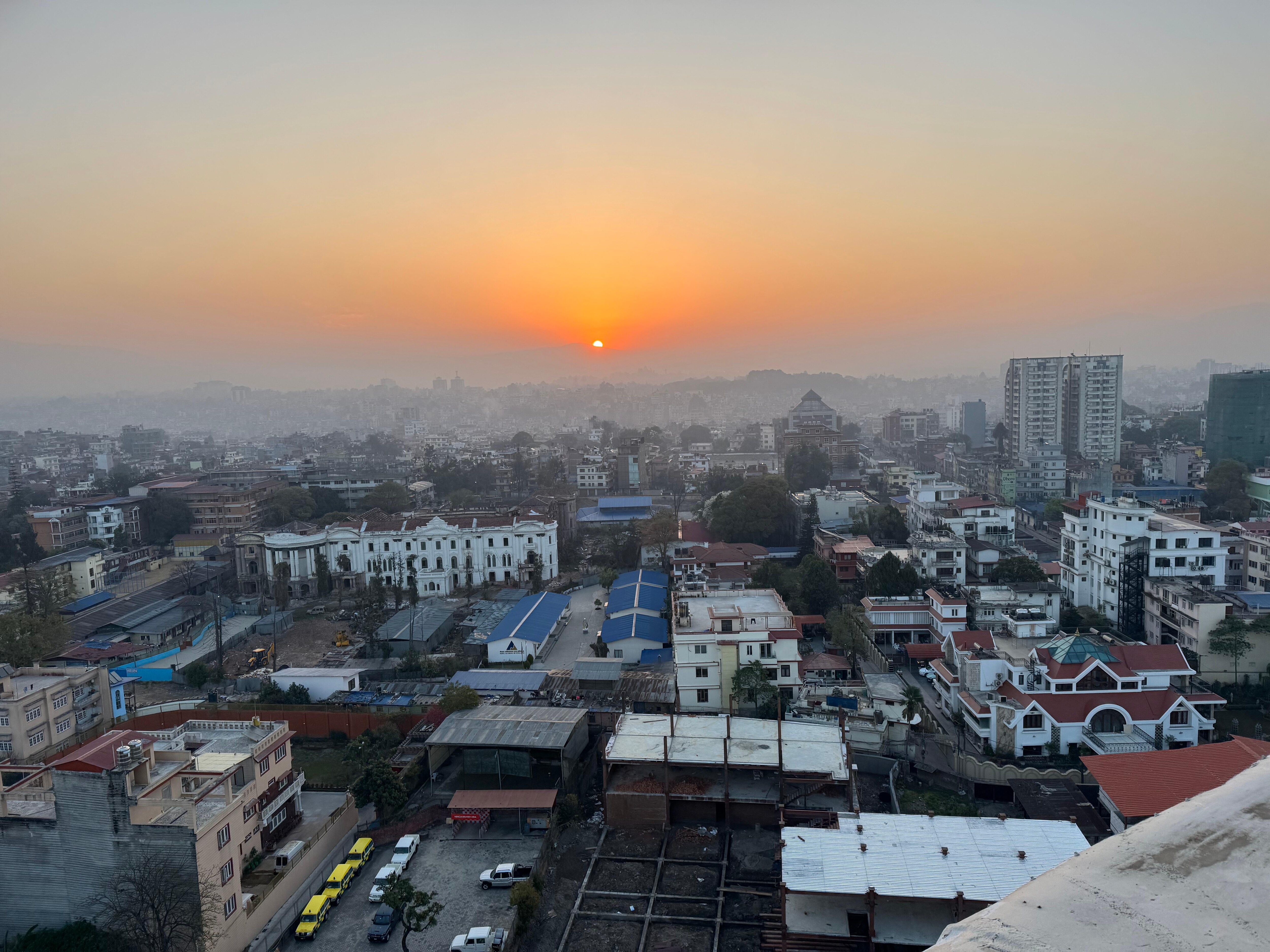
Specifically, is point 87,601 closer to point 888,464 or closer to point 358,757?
point 358,757

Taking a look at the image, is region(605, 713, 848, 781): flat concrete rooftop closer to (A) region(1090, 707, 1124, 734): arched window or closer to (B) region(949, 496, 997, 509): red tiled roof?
(A) region(1090, 707, 1124, 734): arched window

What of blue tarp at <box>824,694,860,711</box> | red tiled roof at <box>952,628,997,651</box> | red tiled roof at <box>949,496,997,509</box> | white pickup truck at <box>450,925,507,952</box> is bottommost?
white pickup truck at <box>450,925,507,952</box>

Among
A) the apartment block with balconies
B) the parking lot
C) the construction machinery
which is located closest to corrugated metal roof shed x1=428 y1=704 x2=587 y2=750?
the parking lot

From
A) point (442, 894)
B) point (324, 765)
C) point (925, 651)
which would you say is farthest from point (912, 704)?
point (324, 765)

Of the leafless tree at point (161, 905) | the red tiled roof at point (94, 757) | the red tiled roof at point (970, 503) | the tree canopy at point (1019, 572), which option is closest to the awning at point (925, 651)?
the tree canopy at point (1019, 572)

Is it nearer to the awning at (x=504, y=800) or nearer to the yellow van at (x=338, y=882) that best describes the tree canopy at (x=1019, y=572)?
the awning at (x=504, y=800)
